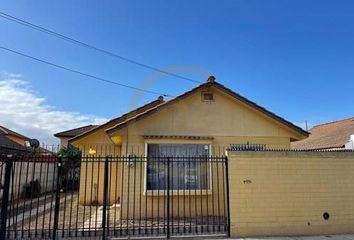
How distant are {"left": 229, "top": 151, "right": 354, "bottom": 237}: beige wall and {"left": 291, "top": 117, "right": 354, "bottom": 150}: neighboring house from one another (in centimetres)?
1331

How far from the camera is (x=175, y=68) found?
618 inches

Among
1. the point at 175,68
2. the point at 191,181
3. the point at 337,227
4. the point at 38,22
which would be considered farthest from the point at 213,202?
the point at 38,22

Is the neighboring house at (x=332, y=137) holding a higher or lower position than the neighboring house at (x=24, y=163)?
higher

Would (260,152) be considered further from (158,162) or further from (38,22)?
(38,22)

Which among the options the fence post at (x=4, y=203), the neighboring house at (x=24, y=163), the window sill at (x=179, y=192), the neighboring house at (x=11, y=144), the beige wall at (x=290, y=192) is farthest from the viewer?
the neighboring house at (x=11, y=144)

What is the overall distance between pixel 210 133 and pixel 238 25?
4.97 metres

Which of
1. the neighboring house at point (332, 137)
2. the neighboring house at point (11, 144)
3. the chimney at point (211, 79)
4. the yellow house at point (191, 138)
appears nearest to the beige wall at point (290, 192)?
the yellow house at point (191, 138)

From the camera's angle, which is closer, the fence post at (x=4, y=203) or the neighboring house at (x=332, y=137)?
the fence post at (x=4, y=203)

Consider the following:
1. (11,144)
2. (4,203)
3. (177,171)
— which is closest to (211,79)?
(177,171)

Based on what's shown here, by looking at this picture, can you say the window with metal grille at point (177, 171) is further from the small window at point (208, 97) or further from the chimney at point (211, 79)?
the chimney at point (211, 79)

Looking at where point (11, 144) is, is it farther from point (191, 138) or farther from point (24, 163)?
point (191, 138)

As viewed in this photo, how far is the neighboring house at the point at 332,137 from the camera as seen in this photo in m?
23.2

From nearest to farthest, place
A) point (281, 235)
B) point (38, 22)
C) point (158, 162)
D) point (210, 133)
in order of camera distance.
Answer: point (281, 235), point (158, 162), point (210, 133), point (38, 22)

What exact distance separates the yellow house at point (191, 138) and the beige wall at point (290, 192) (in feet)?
8.22
